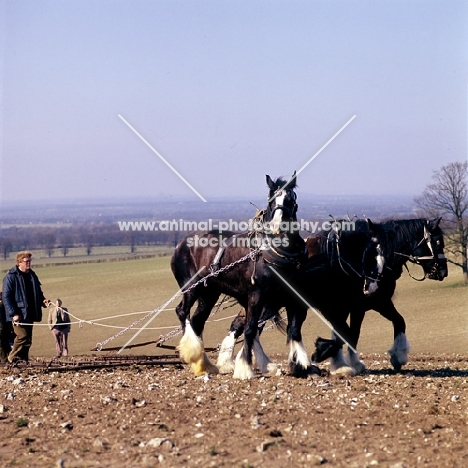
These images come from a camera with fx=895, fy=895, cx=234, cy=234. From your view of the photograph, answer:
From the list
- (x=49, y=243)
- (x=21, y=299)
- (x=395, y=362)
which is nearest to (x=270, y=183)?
(x=395, y=362)

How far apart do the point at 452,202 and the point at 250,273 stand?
35.8 meters

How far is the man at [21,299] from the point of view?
12977 millimetres

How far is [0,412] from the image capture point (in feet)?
30.3

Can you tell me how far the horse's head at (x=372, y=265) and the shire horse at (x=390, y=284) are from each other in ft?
0.26

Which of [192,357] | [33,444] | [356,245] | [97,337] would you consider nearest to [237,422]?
[33,444]

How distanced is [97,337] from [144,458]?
2887 cm

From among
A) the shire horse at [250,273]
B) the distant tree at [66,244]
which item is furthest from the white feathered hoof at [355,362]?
the distant tree at [66,244]

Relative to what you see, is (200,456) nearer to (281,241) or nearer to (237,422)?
(237,422)

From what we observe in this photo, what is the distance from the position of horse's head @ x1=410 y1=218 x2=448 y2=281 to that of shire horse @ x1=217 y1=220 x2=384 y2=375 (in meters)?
0.56

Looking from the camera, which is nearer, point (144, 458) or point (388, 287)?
point (144, 458)

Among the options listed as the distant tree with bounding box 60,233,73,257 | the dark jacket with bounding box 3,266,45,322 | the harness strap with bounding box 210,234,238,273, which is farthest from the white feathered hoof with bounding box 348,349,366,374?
the distant tree with bounding box 60,233,73,257

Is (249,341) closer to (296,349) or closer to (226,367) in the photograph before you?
(296,349)

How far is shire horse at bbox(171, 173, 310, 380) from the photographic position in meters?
10.8

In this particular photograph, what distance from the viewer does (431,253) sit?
11938 millimetres
